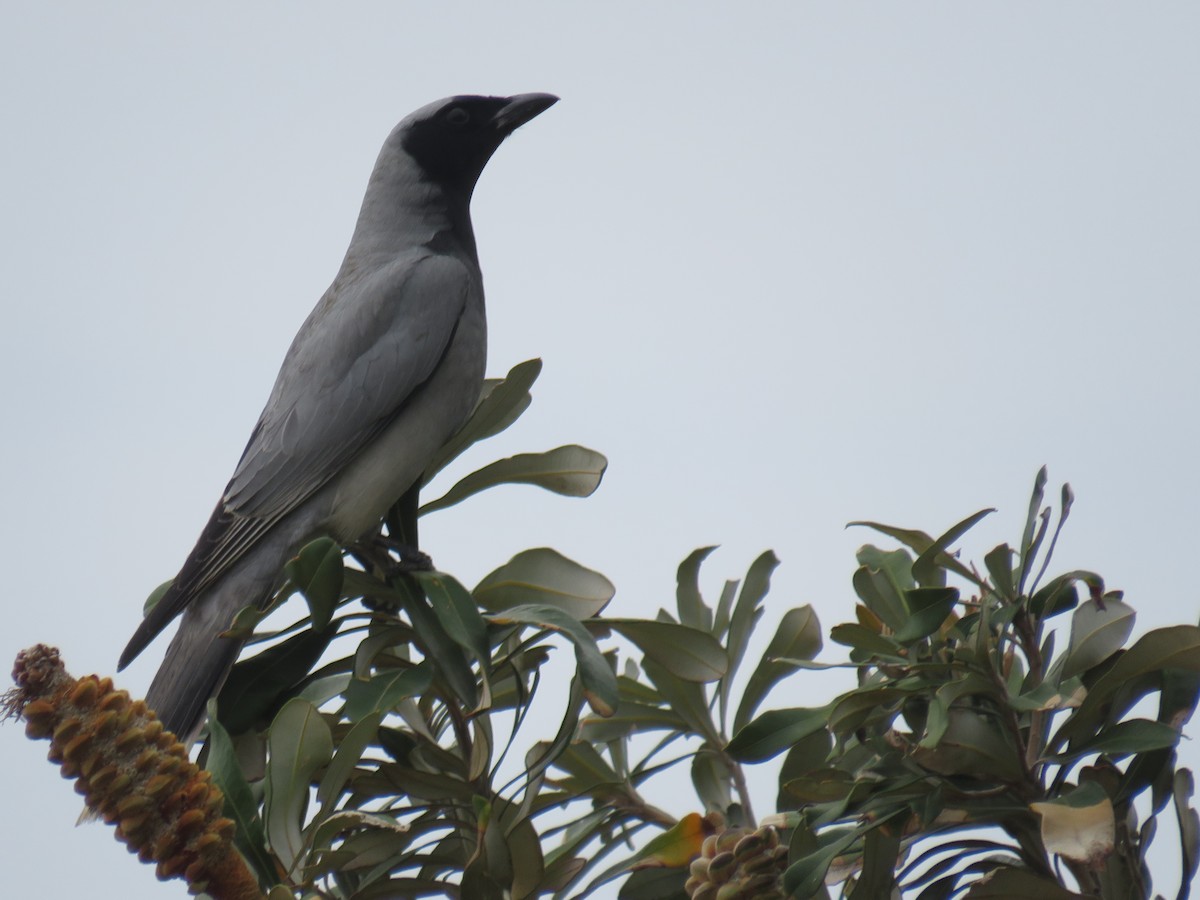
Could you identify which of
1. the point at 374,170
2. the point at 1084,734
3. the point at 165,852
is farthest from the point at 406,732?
the point at 374,170

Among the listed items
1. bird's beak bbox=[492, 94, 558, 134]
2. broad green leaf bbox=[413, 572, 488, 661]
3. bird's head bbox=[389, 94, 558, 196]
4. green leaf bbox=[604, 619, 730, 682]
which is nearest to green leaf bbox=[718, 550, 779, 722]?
green leaf bbox=[604, 619, 730, 682]

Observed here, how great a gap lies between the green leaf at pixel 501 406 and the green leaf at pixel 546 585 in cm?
61

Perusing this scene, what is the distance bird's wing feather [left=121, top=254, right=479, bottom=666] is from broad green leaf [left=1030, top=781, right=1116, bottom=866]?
93.3 inches

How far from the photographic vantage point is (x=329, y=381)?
3.88 metres

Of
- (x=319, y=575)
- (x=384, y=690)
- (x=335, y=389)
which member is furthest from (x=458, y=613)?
(x=335, y=389)

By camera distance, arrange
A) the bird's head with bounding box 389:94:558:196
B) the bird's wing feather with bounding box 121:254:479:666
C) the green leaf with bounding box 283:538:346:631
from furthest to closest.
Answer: the bird's head with bounding box 389:94:558:196 < the bird's wing feather with bounding box 121:254:479:666 < the green leaf with bounding box 283:538:346:631

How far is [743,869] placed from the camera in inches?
→ 74.8

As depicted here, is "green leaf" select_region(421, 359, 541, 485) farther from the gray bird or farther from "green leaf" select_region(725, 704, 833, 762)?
"green leaf" select_region(725, 704, 833, 762)

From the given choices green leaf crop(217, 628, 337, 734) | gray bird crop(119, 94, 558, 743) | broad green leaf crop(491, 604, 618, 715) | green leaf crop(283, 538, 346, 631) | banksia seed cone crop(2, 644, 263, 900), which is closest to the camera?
banksia seed cone crop(2, 644, 263, 900)

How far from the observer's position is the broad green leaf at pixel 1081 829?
1654 mm

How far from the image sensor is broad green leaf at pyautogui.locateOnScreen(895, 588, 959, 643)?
6.23ft

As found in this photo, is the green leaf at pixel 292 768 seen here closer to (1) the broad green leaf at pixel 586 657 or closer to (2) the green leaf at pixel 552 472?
(1) the broad green leaf at pixel 586 657

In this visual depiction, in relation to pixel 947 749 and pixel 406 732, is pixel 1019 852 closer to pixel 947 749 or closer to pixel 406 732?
pixel 947 749

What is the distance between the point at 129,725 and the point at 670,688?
3.36 feet
